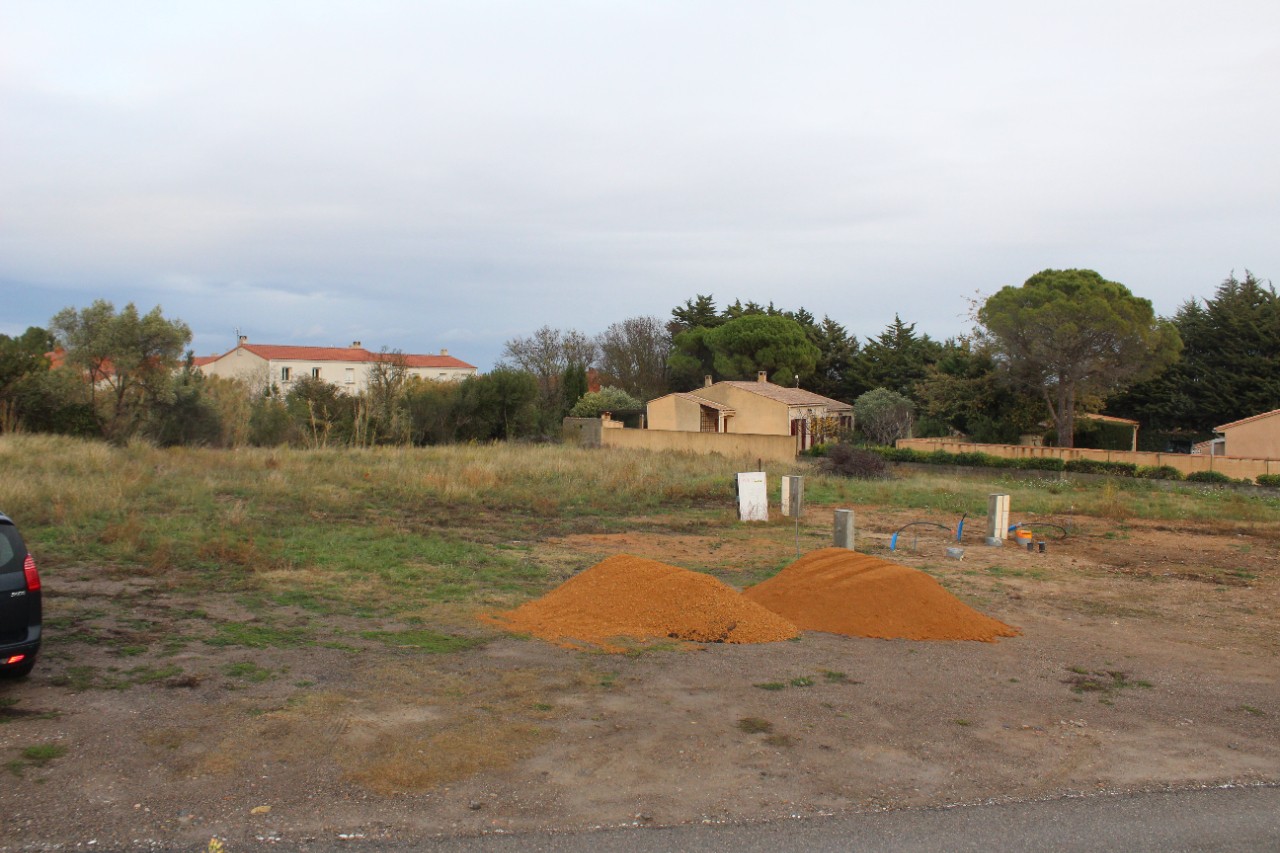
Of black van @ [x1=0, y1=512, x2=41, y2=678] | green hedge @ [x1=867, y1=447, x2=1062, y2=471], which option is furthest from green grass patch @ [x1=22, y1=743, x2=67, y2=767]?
green hedge @ [x1=867, y1=447, x2=1062, y2=471]

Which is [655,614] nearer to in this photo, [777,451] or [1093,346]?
[777,451]

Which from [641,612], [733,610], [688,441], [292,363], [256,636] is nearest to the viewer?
[256,636]

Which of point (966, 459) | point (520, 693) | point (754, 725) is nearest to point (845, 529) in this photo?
point (754, 725)

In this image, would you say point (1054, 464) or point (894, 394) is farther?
point (894, 394)

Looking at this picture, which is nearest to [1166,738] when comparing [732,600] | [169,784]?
[732,600]

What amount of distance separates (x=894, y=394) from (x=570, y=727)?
1750 inches

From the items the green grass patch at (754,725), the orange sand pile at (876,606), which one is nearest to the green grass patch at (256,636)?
the green grass patch at (754,725)

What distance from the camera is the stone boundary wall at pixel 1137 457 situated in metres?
28.3

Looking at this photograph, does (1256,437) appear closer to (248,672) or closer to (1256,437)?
(1256,437)

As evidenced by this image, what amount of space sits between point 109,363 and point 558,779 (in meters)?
30.5

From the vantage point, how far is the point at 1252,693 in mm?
7844

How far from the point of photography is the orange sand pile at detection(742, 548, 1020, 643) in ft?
32.5

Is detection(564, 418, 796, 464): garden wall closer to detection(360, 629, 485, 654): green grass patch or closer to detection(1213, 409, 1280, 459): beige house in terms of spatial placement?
detection(1213, 409, 1280, 459): beige house

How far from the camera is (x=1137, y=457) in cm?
3080
